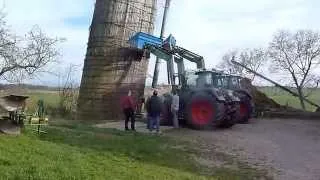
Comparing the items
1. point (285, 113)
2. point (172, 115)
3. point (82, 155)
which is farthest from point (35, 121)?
point (285, 113)

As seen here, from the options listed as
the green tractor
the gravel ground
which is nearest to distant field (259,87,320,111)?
the green tractor

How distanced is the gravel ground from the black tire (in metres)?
0.51

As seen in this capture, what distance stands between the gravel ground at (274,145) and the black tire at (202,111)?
0.51 m

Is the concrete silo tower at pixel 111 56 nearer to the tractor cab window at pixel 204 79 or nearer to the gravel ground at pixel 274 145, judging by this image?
the tractor cab window at pixel 204 79

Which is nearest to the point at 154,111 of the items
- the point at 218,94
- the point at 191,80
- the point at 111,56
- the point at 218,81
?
the point at 218,94

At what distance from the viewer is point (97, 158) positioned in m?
11.0

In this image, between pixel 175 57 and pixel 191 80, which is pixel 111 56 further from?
pixel 191 80

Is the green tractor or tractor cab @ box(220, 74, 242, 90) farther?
tractor cab @ box(220, 74, 242, 90)

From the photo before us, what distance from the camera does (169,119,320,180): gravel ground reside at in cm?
1217

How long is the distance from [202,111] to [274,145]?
3.67 meters

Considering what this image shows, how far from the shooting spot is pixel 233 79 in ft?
69.4

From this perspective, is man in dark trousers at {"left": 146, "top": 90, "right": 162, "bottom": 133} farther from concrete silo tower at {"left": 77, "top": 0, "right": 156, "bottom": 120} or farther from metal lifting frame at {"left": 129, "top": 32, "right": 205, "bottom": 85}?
concrete silo tower at {"left": 77, "top": 0, "right": 156, "bottom": 120}

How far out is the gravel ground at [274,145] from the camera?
12172 millimetres

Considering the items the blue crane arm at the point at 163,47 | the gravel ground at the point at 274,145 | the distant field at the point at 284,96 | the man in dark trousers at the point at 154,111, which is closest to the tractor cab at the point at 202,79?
the gravel ground at the point at 274,145
